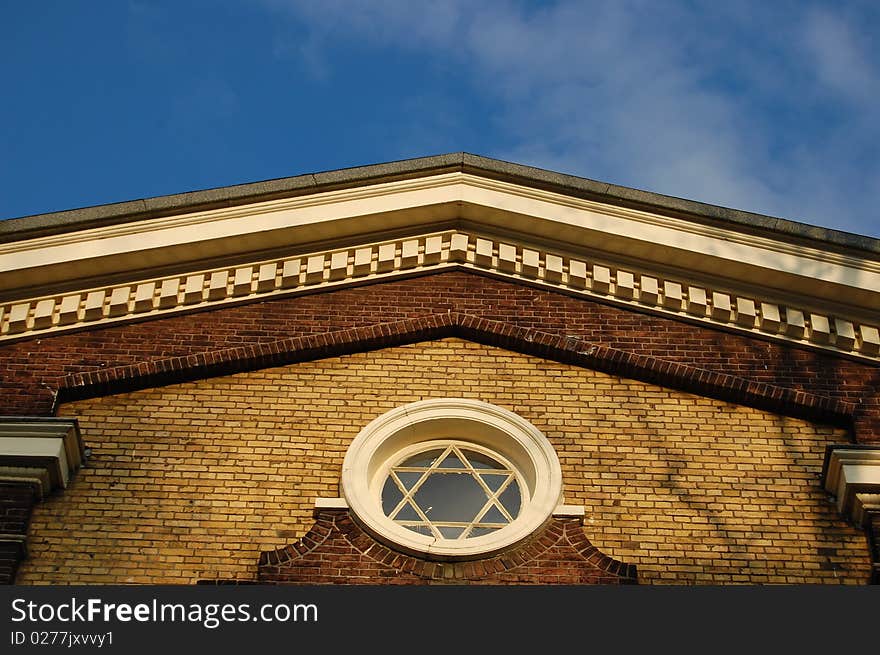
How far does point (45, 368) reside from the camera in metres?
12.7

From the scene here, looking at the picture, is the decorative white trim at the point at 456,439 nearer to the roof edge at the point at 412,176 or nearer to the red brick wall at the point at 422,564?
the red brick wall at the point at 422,564

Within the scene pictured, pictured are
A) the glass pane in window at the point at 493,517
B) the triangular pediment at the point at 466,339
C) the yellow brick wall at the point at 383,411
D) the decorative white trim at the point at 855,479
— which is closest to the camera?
the yellow brick wall at the point at 383,411

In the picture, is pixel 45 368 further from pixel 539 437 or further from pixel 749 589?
pixel 749 589

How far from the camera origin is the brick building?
11469 millimetres

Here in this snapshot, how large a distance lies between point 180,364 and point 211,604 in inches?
131

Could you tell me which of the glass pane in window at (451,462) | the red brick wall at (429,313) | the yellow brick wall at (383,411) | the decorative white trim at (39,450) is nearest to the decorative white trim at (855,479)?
the yellow brick wall at (383,411)

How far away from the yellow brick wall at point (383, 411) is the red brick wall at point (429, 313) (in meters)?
0.36

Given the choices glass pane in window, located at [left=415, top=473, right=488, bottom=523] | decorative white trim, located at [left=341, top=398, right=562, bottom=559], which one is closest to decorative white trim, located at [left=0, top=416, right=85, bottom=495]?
decorative white trim, located at [left=341, top=398, right=562, bottom=559]

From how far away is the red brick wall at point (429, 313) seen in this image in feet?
41.5

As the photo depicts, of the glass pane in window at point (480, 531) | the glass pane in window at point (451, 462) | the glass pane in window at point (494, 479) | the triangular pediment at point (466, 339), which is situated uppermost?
the triangular pediment at point (466, 339)

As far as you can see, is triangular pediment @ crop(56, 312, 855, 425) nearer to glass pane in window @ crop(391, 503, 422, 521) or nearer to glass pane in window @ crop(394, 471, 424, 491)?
glass pane in window @ crop(394, 471, 424, 491)

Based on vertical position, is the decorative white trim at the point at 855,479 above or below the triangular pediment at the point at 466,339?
below

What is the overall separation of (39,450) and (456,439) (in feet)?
11.3

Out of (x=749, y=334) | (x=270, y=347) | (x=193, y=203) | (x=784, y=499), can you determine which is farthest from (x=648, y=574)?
(x=193, y=203)
